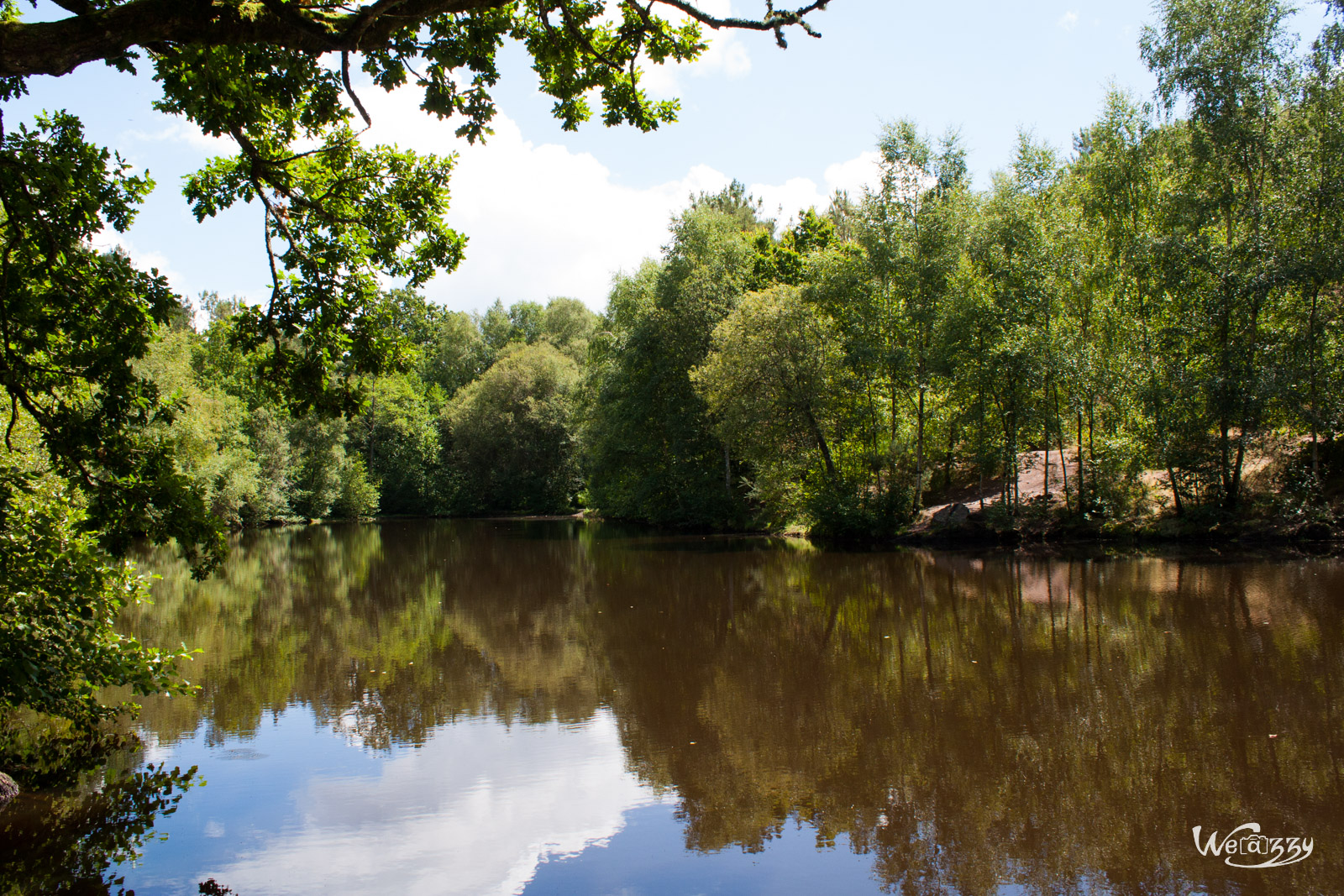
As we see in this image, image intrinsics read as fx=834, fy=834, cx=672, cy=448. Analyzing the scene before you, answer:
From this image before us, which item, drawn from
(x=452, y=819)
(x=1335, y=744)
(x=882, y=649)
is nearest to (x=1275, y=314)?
(x=882, y=649)

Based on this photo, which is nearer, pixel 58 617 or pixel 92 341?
pixel 92 341

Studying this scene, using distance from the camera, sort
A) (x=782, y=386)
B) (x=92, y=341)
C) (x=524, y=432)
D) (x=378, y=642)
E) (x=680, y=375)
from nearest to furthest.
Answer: (x=92, y=341), (x=378, y=642), (x=782, y=386), (x=680, y=375), (x=524, y=432)

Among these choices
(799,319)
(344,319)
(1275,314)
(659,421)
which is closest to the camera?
(344,319)

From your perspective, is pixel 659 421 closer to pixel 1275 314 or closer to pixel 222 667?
pixel 1275 314

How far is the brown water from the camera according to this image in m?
5.49

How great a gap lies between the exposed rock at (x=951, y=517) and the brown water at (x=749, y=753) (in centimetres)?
1029

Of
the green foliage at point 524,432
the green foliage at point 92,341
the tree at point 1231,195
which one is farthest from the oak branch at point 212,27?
the green foliage at point 524,432

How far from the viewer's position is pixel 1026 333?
78.0 feet

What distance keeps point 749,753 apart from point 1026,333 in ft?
64.7

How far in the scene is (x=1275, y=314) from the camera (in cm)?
2103

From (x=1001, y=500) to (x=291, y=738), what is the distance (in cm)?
2204

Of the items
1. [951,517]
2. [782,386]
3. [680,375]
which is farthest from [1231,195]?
[680,375]

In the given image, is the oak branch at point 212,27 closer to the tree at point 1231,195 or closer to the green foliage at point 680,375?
the tree at point 1231,195

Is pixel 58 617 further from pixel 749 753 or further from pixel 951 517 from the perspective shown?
pixel 951 517
